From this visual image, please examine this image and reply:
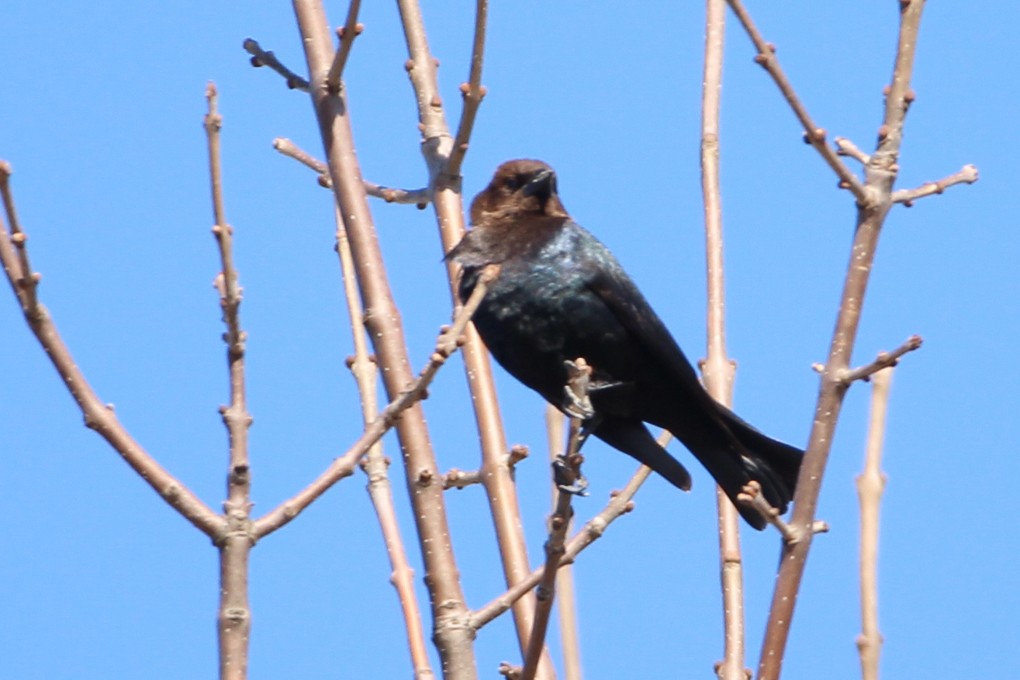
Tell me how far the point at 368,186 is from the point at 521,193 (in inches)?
40.8

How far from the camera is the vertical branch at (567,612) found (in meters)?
2.70

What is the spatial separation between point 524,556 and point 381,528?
0.29 meters

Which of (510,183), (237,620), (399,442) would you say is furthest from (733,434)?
(237,620)

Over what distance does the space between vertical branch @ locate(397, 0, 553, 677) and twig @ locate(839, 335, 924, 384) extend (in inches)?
30.1

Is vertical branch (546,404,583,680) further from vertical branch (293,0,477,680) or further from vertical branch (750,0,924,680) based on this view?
vertical branch (750,0,924,680)

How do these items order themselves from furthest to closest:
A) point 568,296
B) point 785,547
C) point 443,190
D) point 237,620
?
1. point 568,296
2. point 443,190
3. point 785,547
4. point 237,620

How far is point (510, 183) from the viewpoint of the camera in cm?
425

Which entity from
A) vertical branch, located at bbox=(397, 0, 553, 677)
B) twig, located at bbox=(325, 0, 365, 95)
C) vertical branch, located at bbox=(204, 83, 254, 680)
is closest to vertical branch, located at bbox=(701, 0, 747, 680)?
vertical branch, located at bbox=(397, 0, 553, 677)

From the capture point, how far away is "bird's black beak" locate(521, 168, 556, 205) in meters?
4.17

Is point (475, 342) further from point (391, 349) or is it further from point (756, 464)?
point (756, 464)

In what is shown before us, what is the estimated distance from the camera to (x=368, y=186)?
3.22 meters

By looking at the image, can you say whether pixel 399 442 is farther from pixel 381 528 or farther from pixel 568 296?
pixel 568 296

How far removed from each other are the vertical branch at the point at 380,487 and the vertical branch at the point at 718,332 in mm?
532

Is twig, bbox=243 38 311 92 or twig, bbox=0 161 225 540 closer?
twig, bbox=0 161 225 540
